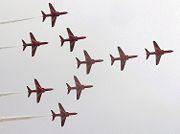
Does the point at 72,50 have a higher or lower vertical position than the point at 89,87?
higher

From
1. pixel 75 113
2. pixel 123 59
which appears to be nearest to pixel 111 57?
pixel 123 59

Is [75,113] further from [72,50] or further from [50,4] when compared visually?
[50,4]

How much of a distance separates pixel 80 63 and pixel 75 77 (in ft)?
14.9

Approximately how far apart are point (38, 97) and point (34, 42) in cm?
1106

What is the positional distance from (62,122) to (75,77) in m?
9.77

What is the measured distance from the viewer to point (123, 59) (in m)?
120

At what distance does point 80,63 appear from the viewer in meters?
120

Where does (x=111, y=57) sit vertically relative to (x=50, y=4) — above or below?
below

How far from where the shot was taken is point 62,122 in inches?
4897

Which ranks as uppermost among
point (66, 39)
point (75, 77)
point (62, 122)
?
point (66, 39)

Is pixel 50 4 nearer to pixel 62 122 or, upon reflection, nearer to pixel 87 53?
pixel 87 53

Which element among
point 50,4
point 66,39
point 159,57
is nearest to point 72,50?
point 66,39

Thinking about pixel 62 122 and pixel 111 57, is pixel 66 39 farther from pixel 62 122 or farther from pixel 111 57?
pixel 62 122

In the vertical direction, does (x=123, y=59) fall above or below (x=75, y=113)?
above
